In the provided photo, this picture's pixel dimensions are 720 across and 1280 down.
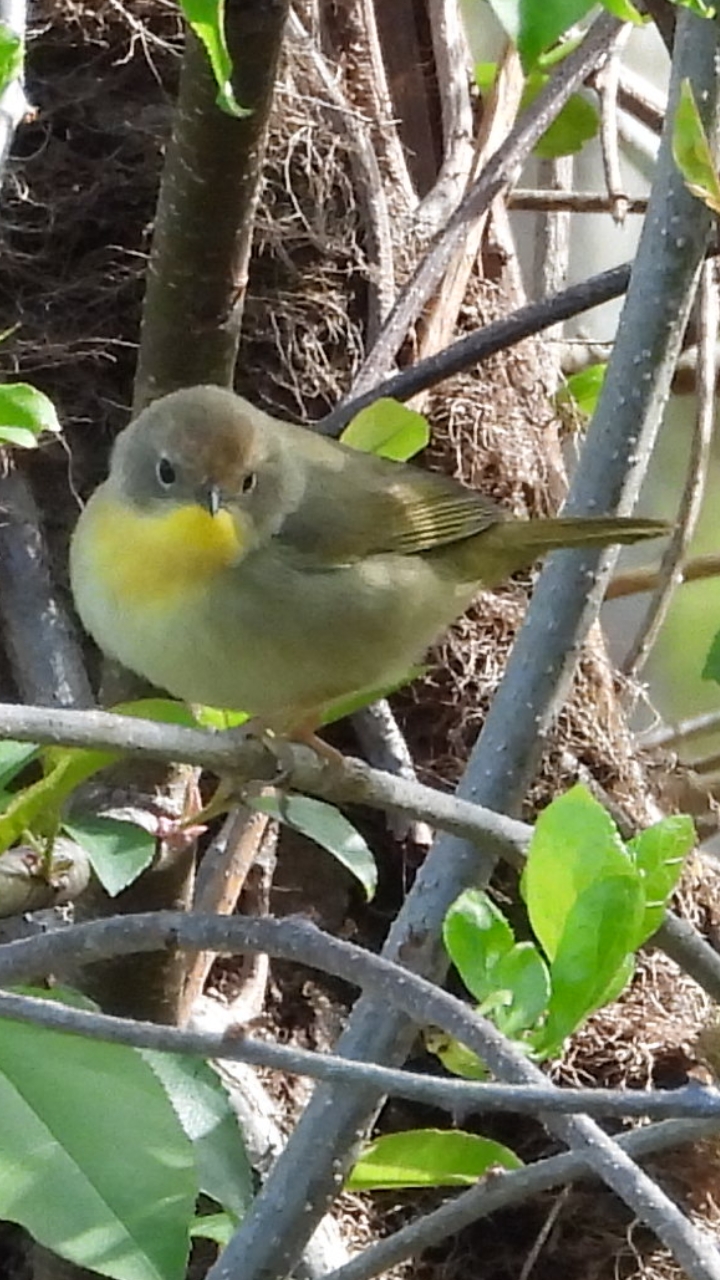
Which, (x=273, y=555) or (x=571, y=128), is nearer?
(x=273, y=555)

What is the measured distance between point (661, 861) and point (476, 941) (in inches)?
6.6

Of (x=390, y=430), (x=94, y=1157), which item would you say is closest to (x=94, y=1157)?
(x=94, y=1157)

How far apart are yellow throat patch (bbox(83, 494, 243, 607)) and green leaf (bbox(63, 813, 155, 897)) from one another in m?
0.31

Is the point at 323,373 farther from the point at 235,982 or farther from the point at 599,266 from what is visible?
the point at 599,266

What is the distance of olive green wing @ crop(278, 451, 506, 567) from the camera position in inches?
79.6

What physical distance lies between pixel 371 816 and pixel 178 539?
29.5 inches

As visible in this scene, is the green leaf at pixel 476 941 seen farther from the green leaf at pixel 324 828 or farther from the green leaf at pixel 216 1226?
the green leaf at pixel 216 1226

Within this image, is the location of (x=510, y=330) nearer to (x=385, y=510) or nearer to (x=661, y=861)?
(x=385, y=510)

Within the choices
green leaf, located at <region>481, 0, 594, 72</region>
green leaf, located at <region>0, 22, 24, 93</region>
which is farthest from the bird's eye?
green leaf, located at <region>481, 0, 594, 72</region>

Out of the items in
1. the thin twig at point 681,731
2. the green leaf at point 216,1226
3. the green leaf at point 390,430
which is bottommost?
the thin twig at point 681,731

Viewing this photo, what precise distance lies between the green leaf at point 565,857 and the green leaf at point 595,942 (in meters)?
0.01

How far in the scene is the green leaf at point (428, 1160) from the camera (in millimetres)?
1392

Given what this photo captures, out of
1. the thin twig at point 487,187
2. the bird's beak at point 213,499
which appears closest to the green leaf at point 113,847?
the bird's beak at point 213,499

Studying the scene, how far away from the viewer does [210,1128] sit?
161 cm
